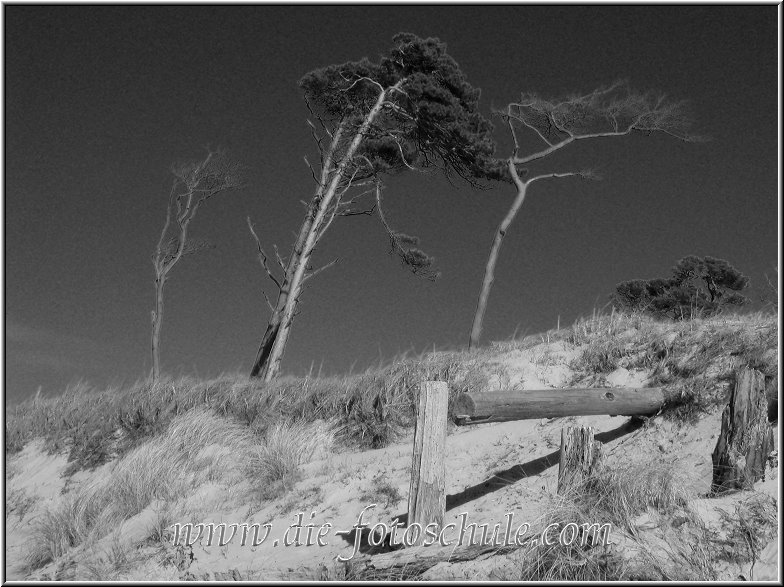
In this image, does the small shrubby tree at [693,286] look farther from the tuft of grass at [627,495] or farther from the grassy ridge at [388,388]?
the tuft of grass at [627,495]

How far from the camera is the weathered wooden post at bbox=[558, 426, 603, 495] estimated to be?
5.45 meters

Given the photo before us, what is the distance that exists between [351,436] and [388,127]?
11.7m

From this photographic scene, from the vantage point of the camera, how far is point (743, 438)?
18.7 ft

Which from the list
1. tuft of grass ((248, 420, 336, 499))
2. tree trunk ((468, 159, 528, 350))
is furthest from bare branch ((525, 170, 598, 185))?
tuft of grass ((248, 420, 336, 499))

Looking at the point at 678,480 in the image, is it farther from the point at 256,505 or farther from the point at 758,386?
the point at 256,505

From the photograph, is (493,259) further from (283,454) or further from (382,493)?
(382,493)

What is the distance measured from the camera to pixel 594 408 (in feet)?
22.3

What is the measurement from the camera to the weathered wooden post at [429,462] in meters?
5.71

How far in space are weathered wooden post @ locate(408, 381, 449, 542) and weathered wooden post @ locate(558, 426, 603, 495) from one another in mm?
1083

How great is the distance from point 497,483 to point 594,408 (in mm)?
1354

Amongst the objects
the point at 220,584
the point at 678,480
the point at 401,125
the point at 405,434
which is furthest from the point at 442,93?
the point at 220,584

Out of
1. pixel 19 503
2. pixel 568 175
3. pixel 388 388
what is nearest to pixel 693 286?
pixel 568 175

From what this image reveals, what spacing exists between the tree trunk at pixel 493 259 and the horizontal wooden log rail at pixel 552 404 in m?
9.63

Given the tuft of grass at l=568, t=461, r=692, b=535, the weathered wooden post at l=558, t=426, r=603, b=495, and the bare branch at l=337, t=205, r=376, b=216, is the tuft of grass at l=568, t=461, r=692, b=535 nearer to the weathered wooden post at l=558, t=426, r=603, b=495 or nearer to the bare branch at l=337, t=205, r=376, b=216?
the weathered wooden post at l=558, t=426, r=603, b=495
